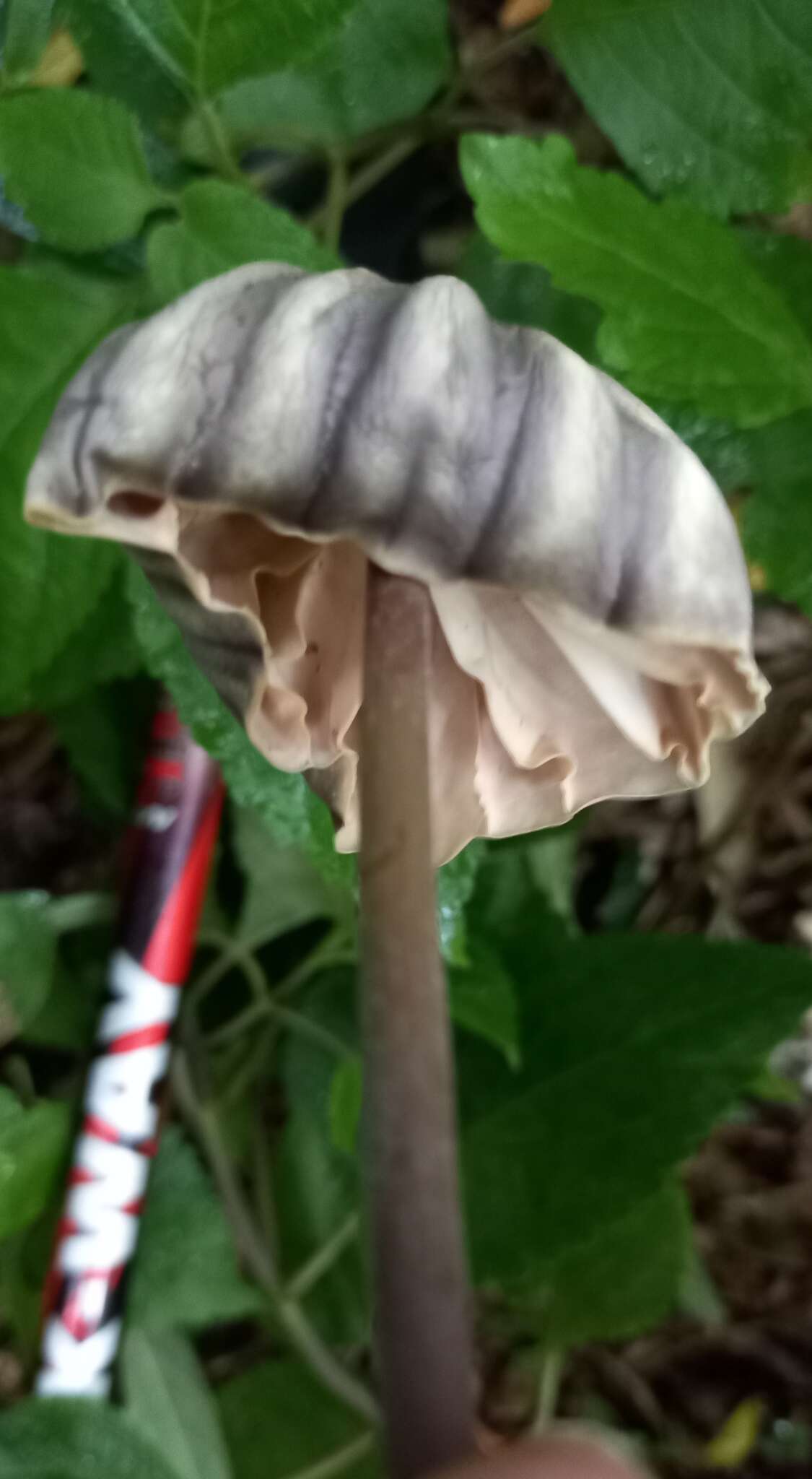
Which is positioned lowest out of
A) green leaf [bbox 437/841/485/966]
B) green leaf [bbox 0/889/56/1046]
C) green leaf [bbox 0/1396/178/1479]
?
green leaf [bbox 0/1396/178/1479]

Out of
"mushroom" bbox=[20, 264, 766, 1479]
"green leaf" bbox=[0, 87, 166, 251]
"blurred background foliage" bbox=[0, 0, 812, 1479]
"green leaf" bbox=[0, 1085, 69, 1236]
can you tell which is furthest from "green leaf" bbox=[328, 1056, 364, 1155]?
"green leaf" bbox=[0, 87, 166, 251]

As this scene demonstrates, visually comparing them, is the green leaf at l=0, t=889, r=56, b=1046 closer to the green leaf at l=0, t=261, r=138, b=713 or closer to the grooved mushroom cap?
the green leaf at l=0, t=261, r=138, b=713

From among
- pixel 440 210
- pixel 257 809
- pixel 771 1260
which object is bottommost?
pixel 771 1260

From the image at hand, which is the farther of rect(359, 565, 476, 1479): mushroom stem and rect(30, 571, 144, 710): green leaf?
rect(30, 571, 144, 710): green leaf

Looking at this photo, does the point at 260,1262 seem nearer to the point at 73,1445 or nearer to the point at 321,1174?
the point at 321,1174

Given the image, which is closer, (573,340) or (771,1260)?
(573,340)

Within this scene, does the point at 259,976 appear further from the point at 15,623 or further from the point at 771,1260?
the point at 771,1260

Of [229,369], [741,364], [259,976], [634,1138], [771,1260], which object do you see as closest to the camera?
[229,369]

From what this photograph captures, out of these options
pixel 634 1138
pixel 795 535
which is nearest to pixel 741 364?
pixel 795 535
